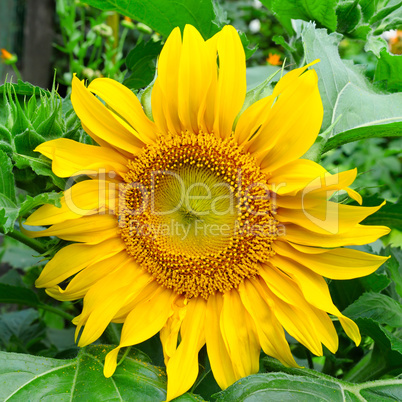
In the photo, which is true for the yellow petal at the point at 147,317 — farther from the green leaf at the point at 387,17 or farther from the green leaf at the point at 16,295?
the green leaf at the point at 387,17

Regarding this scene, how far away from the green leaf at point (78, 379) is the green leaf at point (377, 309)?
1.13ft

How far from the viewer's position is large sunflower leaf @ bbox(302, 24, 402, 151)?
0.87 m

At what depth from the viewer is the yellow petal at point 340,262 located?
77 cm

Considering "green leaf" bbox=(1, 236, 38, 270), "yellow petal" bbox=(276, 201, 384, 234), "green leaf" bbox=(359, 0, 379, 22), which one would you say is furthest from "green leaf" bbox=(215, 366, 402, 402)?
"green leaf" bbox=(1, 236, 38, 270)

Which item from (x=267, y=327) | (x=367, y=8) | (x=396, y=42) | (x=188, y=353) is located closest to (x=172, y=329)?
(x=188, y=353)

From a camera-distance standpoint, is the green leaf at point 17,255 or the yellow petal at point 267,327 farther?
the green leaf at point 17,255

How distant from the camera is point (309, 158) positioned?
0.79 metres

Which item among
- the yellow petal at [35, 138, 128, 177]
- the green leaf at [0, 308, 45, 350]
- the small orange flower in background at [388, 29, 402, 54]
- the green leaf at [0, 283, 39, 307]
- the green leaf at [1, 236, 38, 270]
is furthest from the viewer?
the small orange flower in background at [388, 29, 402, 54]

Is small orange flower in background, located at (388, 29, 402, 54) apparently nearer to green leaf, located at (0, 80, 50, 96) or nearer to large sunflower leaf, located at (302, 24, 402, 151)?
large sunflower leaf, located at (302, 24, 402, 151)

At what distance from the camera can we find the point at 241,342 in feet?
2.57

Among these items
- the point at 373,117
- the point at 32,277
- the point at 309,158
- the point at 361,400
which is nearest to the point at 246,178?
the point at 309,158

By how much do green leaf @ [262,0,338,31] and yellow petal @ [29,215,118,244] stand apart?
498mm

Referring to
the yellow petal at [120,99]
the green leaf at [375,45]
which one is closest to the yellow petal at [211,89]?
the yellow petal at [120,99]

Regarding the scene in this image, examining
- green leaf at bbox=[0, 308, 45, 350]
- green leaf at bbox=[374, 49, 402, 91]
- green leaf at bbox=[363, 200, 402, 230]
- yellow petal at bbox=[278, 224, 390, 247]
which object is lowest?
green leaf at bbox=[0, 308, 45, 350]
